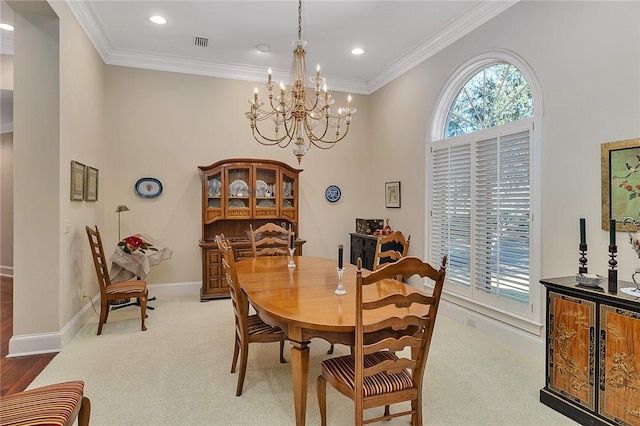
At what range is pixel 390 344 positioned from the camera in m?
1.65

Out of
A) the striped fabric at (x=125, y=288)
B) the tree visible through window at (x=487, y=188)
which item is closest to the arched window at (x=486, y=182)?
the tree visible through window at (x=487, y=188)

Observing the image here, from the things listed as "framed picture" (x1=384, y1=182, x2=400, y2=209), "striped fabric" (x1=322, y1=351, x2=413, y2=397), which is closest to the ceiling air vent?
"framed picture" (x1=384, y1=182, x2=400, y2=209)

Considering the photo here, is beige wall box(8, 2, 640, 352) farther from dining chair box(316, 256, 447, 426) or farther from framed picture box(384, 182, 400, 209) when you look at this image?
dining chair box(316, 256, 447, 426)

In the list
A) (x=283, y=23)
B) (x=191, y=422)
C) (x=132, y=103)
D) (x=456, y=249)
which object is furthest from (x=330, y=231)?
(x=191, y=422)

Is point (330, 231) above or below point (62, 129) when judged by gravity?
below

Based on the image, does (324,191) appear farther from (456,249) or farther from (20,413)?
(20,413)

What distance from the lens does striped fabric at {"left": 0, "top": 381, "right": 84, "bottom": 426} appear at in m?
1.39

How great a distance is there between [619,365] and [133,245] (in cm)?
455

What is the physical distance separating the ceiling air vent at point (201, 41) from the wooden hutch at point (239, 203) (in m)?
1.52

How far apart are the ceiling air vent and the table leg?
3.96 m

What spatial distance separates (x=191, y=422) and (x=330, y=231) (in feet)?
12.7

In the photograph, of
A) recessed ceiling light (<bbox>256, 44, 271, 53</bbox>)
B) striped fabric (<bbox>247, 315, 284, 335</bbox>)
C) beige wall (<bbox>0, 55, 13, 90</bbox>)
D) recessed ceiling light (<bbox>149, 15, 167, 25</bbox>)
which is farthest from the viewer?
recessed ceiling light (<bbox>256, 44, 271, 53</bbox>)

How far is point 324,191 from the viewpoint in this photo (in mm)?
5652

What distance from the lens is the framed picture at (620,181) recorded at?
234 cm
